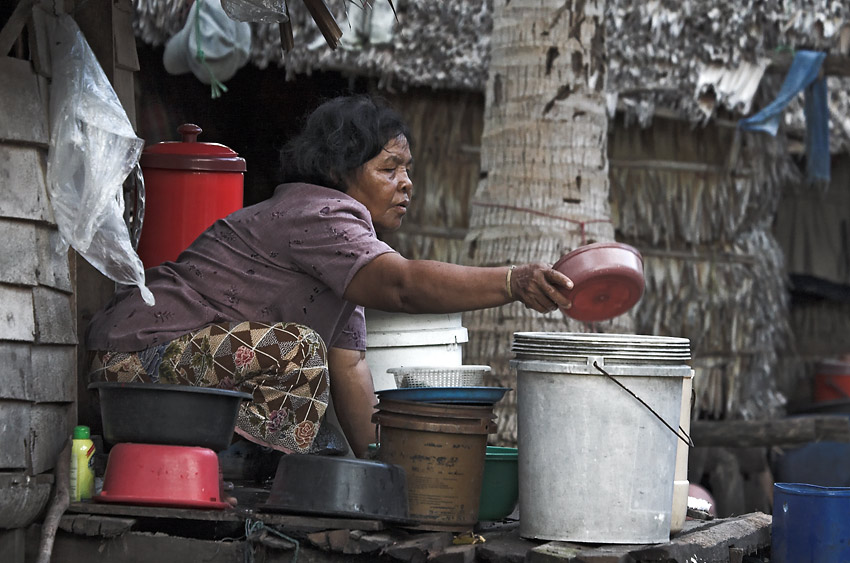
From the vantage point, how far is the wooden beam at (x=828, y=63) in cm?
829

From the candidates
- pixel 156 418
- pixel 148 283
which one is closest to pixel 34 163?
pixel 148 283

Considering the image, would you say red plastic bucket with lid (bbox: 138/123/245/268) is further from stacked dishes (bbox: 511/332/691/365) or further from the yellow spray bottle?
stacked dishes (bbox: 511/332/691/365)

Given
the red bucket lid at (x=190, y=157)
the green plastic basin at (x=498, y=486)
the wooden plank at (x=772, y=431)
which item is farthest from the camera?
the wooden plank at (x=772, y=431)

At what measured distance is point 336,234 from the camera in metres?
3.64

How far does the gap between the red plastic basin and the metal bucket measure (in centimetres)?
54

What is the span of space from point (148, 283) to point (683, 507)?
189 centimetres

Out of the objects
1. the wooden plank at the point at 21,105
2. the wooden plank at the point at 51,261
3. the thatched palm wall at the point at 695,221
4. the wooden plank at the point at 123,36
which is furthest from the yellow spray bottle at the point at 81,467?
the thatched palm wall at the point at 695,221

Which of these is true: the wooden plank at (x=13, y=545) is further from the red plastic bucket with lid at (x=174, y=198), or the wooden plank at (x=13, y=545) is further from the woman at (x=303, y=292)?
the red plastic bucket with lid at (x=174, y=198)

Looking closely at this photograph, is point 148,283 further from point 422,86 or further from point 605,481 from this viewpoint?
point 422,86

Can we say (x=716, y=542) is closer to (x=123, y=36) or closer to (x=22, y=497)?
(x=22, y=497)

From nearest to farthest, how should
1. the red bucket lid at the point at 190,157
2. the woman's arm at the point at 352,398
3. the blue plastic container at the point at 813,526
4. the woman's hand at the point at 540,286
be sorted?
the woman's hand at the point at 540,286
the blue plastic container at the point at 813,526
the woman's arm at the point at 352,398
the red bucket lid at the point at 190,157

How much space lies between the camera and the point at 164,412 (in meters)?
3.28

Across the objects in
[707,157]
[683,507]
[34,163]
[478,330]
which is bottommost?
[683,507]

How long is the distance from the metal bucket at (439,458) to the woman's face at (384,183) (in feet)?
3.10
